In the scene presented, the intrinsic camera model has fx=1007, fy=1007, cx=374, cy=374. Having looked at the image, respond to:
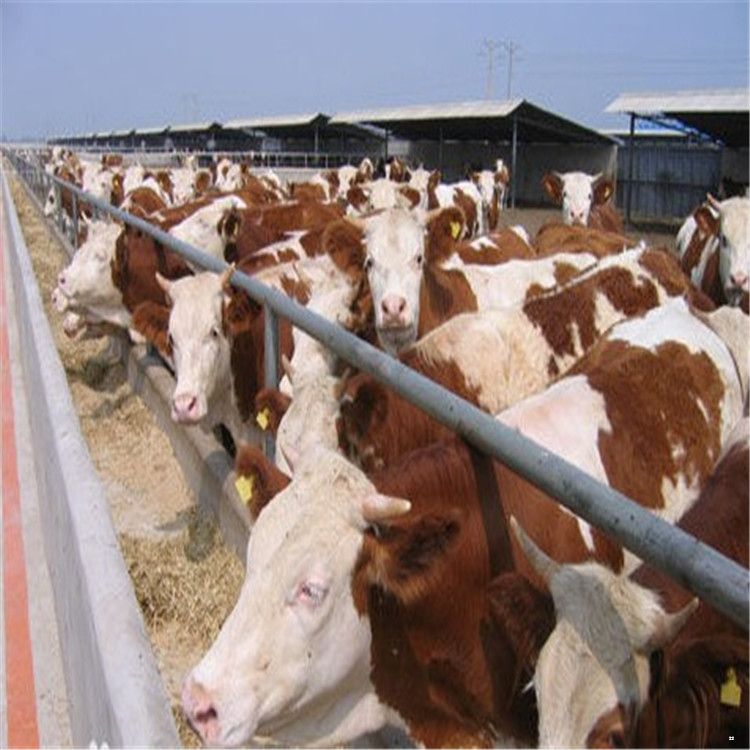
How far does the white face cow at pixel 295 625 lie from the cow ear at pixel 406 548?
4cm

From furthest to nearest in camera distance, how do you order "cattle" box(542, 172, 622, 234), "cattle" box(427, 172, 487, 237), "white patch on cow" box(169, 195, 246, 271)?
"cattle" box(427, 172, 487, 237) → "cattle" box(542, 172, 622, 234) → "white patch on cow" box(169, 195, 246, 271)

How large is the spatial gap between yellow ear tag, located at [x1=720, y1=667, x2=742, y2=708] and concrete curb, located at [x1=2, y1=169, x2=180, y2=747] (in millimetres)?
1377

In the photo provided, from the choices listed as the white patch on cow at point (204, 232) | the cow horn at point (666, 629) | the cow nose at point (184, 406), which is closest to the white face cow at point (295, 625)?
the cow horn at point (666, 629)

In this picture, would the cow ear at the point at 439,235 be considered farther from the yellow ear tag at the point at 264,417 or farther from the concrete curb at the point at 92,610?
the concrete curb at the point at 92,610

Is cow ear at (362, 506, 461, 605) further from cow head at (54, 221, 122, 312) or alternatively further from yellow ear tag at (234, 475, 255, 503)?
cow head at (54, 221, 122, 312)

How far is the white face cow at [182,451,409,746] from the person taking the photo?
2426 millimetres

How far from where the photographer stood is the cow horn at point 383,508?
8.43 ft

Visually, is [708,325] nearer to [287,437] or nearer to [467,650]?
[287,437]

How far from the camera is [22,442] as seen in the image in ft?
24.5

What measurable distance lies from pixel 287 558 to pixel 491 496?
0.72m

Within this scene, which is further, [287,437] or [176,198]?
[176,198]

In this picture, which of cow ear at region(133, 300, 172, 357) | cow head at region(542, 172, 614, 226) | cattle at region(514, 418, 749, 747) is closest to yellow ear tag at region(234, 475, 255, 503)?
cattle at region(514, 418, 749, 747)

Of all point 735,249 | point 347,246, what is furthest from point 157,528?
point 735,249

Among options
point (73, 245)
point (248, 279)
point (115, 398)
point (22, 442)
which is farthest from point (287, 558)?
point (73, 245)
